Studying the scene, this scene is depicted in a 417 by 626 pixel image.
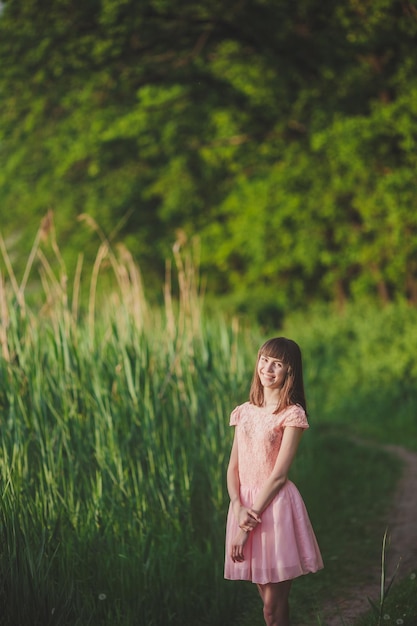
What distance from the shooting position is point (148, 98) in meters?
16.8

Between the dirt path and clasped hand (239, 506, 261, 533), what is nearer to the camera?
clasped hand (239, 506, 261, 533)

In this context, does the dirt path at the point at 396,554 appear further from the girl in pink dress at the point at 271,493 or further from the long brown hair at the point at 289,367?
the long brown hair at the point at 289,367

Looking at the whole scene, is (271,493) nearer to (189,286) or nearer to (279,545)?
(279,545)

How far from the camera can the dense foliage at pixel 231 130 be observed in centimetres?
1199

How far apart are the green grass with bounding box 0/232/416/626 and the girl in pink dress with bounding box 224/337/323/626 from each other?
91 centimetres

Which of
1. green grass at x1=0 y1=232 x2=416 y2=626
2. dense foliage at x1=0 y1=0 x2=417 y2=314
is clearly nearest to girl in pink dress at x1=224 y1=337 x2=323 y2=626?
green grass at x1=0 y1=232 x2=416 y2=626

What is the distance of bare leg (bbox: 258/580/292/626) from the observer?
3.29 m

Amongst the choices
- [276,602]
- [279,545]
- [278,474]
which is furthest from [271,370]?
[276,602]

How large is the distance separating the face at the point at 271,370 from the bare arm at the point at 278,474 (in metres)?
0.19

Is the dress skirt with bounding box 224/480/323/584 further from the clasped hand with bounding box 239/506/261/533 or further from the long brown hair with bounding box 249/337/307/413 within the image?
the long brown hair with bounding box 249/337/307/413

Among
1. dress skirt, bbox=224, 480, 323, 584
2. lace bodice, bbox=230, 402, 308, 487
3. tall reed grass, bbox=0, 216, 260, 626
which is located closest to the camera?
dress skirt, bbox=224, 480, 323, 584

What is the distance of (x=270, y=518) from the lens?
3236mm

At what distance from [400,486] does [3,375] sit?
341 cm

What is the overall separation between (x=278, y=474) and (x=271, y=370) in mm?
392
